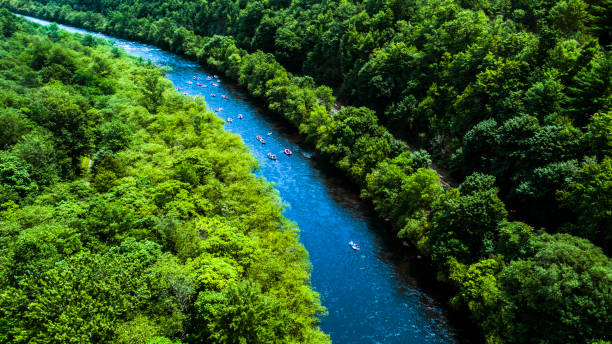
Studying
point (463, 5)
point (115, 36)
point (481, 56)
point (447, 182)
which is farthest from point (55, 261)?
point (115, 36)

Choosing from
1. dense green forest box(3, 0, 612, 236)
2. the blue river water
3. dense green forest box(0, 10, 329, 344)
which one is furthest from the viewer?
dense green forest box(3, 0, 612, 236)

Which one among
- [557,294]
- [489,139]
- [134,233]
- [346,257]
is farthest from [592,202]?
[134,233]

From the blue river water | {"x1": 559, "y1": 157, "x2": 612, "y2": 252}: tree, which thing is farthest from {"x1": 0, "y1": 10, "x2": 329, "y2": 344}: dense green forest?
{"x1": 559, "y1": 157, "x2": 612, "y2": 252}: tree

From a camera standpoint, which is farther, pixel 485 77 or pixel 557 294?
pixel 485 77

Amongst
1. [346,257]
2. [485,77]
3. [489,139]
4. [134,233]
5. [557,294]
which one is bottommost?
[346,257]

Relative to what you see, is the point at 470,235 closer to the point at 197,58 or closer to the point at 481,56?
the point at 481,56

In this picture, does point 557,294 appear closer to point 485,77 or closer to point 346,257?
point 346,257

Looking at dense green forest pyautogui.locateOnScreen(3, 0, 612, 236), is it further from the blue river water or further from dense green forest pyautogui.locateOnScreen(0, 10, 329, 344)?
dense green forest pyautogui.locateOnScreen(0, 10, 329, 344)

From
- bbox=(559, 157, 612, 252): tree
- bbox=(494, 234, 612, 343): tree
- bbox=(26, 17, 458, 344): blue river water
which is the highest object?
bbox=(559, 157, 612, 252): tree
